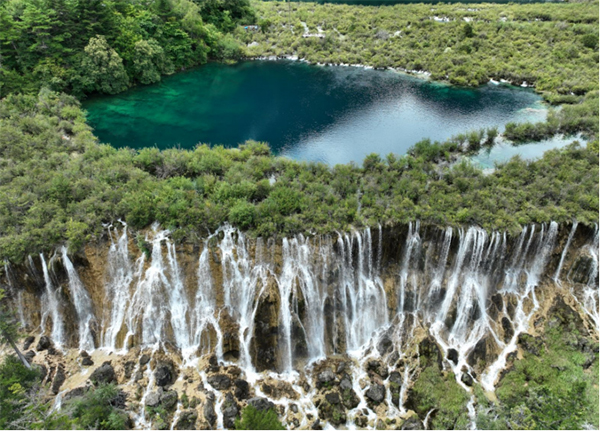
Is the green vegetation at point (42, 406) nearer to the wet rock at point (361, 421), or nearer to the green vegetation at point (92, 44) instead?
the wet rock at point (361, 421)

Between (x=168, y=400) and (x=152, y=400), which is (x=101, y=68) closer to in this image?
(x=152, y=400)

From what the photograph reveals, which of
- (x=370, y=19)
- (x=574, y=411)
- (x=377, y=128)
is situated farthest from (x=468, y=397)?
(x=370, y=19)

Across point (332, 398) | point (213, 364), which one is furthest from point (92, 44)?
point (332, 398)

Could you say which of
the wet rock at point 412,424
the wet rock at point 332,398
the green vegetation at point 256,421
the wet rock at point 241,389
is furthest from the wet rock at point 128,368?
the wet rock at point 412,424

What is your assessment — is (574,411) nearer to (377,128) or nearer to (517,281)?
(517,281)

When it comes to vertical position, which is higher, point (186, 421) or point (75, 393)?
point (75, 393)

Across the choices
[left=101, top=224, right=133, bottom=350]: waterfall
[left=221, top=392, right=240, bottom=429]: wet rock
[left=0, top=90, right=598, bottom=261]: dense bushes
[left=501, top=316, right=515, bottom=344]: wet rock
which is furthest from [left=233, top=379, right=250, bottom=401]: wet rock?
[left=501, top=316, right=515, bottom=344]: wet rock

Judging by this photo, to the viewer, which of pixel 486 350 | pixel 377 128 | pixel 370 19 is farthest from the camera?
pixel 370 19
